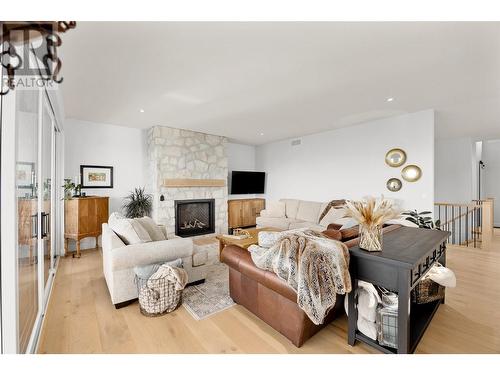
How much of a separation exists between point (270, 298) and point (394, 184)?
12.1 ft

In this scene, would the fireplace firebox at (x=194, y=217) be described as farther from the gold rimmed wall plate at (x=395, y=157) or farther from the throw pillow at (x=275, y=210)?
the gold rimmed wall plate at (x=395, y=157)

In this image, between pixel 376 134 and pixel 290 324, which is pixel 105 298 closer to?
pixel 290 324

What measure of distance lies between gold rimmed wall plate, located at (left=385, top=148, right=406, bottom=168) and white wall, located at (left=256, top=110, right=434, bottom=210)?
0.08m

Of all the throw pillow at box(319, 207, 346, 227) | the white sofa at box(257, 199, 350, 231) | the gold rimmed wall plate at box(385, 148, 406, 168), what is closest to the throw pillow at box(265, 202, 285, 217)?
the white sofa at box(257, 199, 350, 231)

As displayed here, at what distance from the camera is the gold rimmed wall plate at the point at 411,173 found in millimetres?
4055

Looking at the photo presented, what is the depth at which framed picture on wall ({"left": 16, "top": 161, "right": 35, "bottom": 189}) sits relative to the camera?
155cm

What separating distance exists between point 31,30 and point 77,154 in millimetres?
4499

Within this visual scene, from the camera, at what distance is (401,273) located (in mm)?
1435

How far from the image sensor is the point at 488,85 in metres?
2.94

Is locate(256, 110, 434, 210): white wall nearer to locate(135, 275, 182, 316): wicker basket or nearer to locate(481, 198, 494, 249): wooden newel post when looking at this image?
locate(481, 198, 494, 249): wooden newel post

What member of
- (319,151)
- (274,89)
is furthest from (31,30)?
(319,151)

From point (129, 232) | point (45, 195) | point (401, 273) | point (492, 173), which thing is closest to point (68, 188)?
point (45, 195)

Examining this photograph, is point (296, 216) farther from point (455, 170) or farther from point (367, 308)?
point (455, 170)

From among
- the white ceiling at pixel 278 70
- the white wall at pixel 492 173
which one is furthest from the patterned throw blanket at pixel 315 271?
the white wall at pixel 492 173
